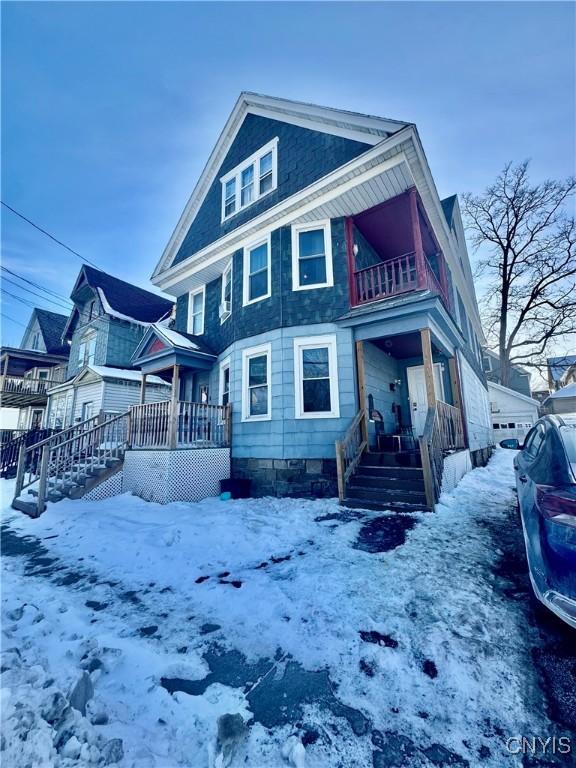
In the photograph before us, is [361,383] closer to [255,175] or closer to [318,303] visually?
[318,303]

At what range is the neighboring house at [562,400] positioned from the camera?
905 inches

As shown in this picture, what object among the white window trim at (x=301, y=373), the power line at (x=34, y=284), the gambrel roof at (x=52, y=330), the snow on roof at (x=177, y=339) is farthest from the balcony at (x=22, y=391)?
the white window trim at (x=301, y=373)

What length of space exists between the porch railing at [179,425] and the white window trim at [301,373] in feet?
7.58

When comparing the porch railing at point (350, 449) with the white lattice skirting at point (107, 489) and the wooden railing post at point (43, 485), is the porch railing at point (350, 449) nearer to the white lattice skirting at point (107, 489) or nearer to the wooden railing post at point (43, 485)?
the white lattice skirting at point (107, 489)

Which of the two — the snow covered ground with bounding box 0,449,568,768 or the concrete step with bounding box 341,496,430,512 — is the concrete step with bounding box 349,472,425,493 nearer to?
the concrete step with bounding box 341,496,430,512

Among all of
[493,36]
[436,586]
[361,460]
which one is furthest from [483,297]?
[436,586]

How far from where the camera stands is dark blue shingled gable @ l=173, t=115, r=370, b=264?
8125mm

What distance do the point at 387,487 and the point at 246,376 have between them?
189 inches

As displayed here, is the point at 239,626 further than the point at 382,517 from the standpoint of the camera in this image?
No

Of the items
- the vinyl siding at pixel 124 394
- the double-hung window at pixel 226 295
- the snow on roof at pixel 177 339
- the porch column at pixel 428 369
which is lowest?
the porch column at pixel 428 369

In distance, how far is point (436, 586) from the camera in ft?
9.96

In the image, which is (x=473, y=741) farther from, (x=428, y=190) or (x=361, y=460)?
(x=428, y=190)

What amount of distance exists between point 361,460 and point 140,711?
5.91 meters

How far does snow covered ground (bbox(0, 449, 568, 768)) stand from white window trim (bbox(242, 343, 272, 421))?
4120 millimetres
